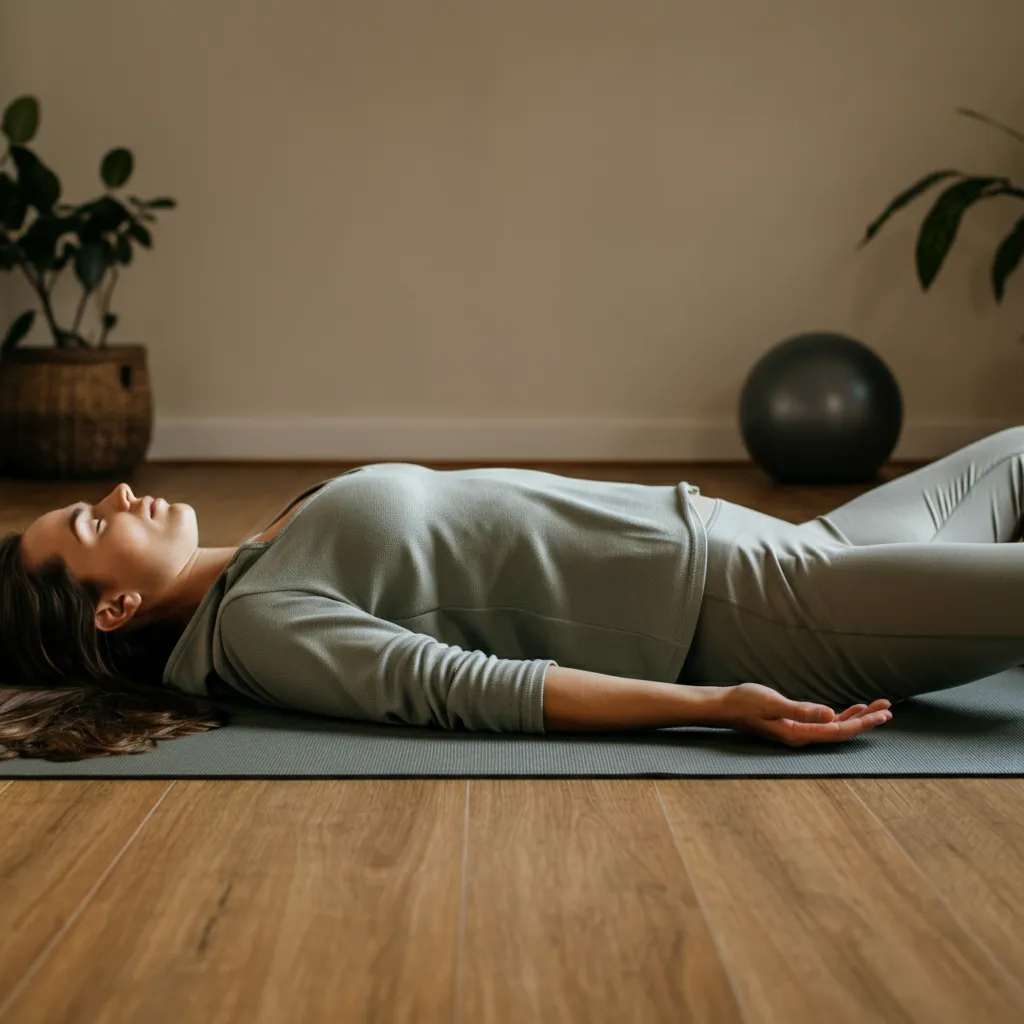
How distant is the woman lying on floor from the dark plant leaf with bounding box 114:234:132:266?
277cm

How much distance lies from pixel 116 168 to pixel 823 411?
7.79 ft

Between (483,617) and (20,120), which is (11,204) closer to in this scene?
(20,120)

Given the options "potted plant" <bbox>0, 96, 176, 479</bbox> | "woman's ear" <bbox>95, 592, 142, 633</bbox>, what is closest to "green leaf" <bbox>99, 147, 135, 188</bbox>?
"potted plant" <bbox>0, 96, 176, 479</bbox>

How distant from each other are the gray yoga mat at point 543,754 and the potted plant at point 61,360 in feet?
8.86

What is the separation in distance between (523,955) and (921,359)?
4.05 metres

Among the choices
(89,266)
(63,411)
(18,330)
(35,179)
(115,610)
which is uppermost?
(35,179)

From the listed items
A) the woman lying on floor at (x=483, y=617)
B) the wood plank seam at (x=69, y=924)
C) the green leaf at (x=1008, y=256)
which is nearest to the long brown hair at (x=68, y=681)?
the woman lying on floor at (x=483, y=617)

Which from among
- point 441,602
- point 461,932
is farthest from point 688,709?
point 461,932

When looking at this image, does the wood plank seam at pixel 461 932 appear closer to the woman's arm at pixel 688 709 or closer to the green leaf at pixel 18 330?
the woman's arm at pixel 688 709

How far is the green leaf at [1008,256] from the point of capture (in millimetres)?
4211

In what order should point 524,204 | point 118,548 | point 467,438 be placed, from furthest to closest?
point 467,438, point 524,204, point 118,548

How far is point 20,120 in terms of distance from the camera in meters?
4.02

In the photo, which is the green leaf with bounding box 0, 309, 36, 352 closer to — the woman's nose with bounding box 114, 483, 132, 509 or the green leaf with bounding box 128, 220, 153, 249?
the green leaf with bounding box 128, 220, 153, 249

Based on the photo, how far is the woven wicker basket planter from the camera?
408cm
